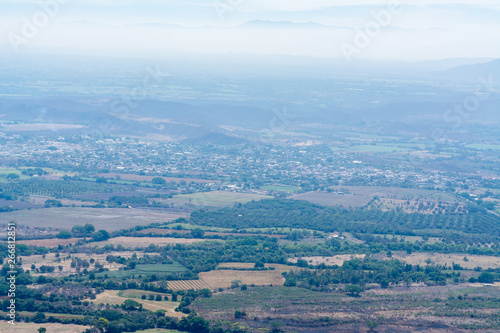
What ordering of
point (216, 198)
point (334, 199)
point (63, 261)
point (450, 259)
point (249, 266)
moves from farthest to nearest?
point (334, 199), point (216, 198), point (450, 259), point (249, 266), point (63, 261)

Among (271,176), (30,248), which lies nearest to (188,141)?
(271,176)

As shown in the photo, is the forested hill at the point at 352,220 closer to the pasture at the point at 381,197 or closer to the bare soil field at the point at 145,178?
the pasture at the point at 381,197

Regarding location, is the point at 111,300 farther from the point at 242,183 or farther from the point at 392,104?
the point at 392,104

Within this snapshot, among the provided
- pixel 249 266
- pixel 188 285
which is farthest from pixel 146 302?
pixel 249 266

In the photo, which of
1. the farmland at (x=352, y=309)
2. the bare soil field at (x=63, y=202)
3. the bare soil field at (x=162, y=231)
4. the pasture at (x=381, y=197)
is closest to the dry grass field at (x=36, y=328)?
the farmland at (x=352, y=309)

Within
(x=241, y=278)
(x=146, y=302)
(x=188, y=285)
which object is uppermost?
(x=241, y=278)

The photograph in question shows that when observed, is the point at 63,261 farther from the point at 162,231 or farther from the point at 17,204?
the point at 17,204
